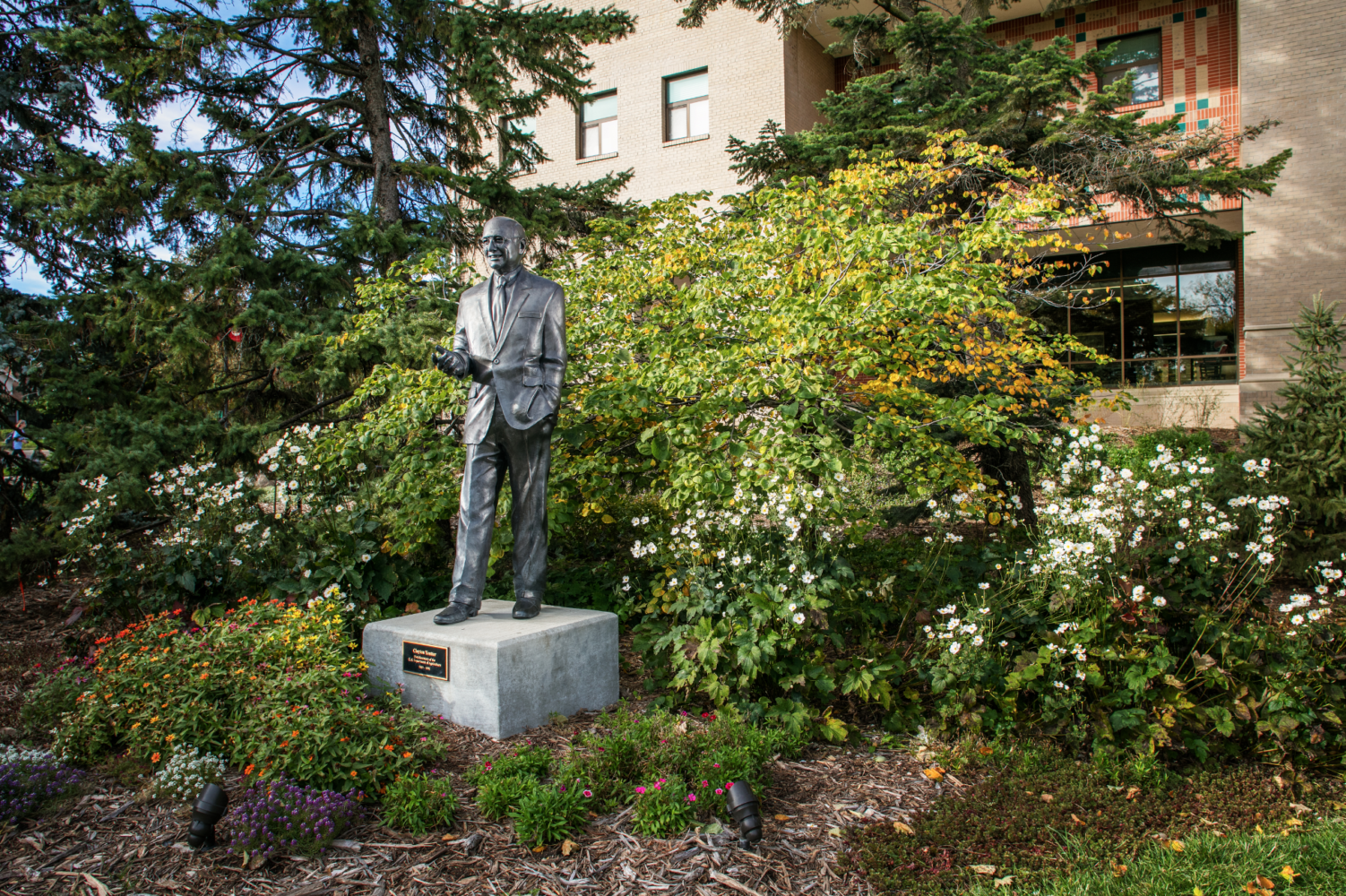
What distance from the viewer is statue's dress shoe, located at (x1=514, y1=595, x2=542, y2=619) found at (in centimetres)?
486

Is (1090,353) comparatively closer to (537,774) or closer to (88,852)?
(537,774)

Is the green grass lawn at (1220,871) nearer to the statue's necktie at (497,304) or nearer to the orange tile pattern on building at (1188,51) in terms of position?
the statue's necktie at (497,304)

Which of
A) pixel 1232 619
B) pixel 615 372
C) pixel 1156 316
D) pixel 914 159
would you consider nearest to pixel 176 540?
pixel 615 372

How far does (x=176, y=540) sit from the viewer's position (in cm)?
625

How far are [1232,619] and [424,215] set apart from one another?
829cm

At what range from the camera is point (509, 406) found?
183 inches

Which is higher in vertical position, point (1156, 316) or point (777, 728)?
point (1156, 316)

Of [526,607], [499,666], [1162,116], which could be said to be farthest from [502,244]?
[1162,116]

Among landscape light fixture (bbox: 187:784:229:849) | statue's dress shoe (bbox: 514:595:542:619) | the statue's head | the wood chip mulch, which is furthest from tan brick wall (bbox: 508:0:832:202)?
landscape light fixture (bbox: 187:784:229:849)

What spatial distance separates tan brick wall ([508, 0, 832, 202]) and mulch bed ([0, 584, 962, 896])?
14.7 metres

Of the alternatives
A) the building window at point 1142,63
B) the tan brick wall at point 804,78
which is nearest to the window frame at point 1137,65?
the building window at point 1142,63

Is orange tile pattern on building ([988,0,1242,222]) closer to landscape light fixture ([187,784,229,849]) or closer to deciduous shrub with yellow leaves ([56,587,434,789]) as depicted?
deciduous shrub with yellow leaves ([56,587,434,789])

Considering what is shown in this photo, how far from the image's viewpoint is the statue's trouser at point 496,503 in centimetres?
477

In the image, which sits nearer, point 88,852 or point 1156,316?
point 88,852
